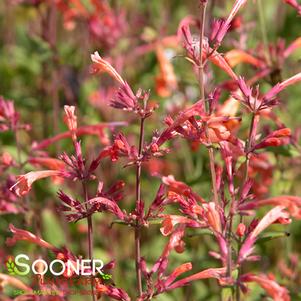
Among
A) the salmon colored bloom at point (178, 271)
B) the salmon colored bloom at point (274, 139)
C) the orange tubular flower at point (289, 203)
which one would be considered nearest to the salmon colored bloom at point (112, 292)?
the salmon colored bloom at point (178, 271)

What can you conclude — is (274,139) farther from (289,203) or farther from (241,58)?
(241,58)

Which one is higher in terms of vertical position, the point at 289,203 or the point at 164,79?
the point at 164,79

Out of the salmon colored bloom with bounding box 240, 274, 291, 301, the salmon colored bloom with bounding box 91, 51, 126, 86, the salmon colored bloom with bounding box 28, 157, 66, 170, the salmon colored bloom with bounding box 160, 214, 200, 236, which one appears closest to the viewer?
the salmon colored bloom with bounding box 240, 274, 291, 301

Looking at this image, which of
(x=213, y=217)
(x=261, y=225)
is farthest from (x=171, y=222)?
(x=261, y=225)

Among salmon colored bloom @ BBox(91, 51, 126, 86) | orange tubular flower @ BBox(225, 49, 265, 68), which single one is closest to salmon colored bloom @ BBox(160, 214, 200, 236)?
salmon colored bloom @ BBox(91, 51, 126, 86)

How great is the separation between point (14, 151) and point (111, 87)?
1203 mm

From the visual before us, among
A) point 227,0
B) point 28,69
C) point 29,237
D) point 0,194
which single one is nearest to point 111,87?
point 28,69

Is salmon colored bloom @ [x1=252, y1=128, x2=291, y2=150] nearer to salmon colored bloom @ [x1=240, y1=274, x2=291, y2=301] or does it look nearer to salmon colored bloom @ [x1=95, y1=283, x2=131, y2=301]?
salmon colored bloom @ [x1=240, y1=274, x2=291, y2=301]

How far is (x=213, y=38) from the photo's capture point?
2143 millimetres

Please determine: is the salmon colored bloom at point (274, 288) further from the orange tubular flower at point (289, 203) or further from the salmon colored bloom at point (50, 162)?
the salmon colored bloom at point (50, 162)

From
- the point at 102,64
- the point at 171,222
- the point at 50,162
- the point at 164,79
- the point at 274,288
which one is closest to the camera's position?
the point at 274,288

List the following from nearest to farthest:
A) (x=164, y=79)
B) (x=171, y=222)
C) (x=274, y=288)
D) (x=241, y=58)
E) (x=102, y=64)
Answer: (x=274, y=288) < (x=171, y=222) < (x=102, y=64) < (x=241, y=58) < (x=164, y=79)

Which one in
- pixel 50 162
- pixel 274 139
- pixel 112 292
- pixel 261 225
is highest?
pixel 274 139

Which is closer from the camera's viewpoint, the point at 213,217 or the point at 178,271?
the point at 213,217
